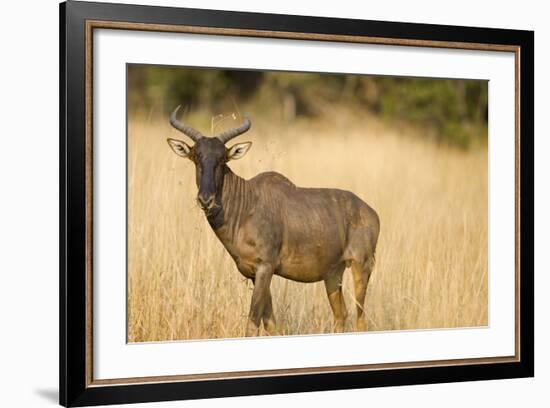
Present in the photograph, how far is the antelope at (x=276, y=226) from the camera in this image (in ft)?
24.4

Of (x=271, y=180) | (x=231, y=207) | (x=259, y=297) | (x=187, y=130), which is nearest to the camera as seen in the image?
(x=187, y=130)

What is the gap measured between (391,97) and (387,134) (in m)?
0.41

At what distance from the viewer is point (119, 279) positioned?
6824 millimetres

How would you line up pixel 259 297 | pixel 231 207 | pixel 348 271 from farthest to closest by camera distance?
pixel 348 271 → pixel 231 207 → pixel 259 297

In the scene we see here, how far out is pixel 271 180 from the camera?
771cm

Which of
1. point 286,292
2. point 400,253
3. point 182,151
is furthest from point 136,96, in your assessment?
point 400,253

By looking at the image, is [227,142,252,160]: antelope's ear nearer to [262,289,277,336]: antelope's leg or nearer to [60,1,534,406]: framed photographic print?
[60,1,534,406]: framed photographic print

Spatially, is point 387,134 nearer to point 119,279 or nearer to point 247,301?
point 247,301

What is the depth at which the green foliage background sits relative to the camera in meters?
7.45

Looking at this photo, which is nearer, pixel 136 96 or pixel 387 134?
pixel 136 96

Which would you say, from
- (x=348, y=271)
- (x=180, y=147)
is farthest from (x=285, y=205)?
(x=180, y=147)

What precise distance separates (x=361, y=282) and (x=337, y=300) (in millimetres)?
215

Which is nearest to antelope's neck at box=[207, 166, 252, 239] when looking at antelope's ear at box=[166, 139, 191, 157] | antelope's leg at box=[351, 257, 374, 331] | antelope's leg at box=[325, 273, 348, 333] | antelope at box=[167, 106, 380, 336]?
antelope at box=[167, 106, 380, 336]

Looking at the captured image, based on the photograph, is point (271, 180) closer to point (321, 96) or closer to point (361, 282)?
point (361, 282)
